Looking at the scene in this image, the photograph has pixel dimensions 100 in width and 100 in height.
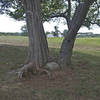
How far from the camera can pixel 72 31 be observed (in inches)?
223

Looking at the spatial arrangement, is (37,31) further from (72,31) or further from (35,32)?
(72,31)

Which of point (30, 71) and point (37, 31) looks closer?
point (30, 71)

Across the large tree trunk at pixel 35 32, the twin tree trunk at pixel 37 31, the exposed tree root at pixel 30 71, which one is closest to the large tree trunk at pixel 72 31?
the twin tree trunk at pixel 37 31

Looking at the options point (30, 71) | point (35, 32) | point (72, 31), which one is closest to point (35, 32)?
point (35, 32)

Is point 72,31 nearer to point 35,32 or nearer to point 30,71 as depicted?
point 35,32

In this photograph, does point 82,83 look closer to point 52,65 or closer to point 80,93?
point 80,93

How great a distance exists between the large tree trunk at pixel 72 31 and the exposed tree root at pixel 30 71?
911mm

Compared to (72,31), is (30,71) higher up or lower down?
lower down

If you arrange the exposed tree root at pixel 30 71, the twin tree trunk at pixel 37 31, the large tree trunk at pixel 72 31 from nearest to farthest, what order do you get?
the exposed tree root at pixel 30 71 < the large tree trunk at pixel 72 31 < the twin tree trunk at pixel 37 31

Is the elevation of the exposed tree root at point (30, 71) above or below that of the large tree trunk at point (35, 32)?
below

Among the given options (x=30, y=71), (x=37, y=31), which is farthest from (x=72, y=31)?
(x=30, y=71)

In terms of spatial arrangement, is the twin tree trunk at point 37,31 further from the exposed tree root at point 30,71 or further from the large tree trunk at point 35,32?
the exposed tree root at point 30,71

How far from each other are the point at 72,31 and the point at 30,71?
6.21ft

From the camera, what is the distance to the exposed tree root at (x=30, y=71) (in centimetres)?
489
